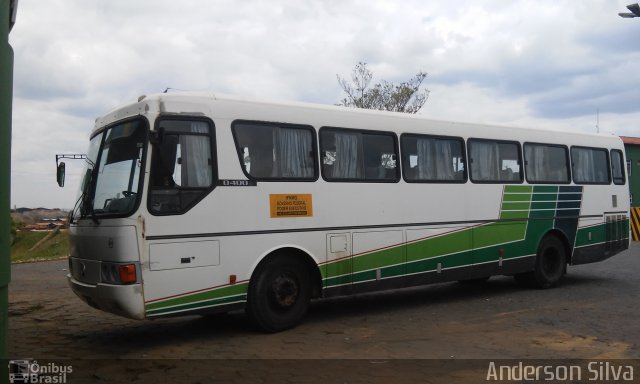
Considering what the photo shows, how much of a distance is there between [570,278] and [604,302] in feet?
11.5

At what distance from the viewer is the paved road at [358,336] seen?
6477mm

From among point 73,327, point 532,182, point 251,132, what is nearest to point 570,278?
point 532,182

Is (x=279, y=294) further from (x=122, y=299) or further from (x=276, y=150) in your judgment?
(x=122, y=299)

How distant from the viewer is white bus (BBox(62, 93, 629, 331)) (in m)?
7.26

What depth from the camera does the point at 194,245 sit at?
744cm

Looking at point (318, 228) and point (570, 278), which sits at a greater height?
point (318, 228)

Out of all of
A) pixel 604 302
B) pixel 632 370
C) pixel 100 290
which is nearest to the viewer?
pixel 632 370

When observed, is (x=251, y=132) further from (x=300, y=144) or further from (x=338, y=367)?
(x=338, y=367)

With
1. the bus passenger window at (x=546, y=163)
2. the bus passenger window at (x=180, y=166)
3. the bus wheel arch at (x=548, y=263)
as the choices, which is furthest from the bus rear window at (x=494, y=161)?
the bus passenger window at (x=180, y=166)

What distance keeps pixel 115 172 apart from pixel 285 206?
7.26ft

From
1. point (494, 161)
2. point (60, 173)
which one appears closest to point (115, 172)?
point (60, 173)

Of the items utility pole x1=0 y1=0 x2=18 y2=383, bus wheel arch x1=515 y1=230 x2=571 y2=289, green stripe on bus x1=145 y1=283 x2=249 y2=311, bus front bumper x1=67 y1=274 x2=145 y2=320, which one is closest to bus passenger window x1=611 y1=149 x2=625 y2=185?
bus wheel arch x1=515 y1=230 x2=571 y2=289

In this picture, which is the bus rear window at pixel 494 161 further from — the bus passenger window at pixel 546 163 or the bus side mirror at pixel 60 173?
the bus side mirror at pixel 60 173

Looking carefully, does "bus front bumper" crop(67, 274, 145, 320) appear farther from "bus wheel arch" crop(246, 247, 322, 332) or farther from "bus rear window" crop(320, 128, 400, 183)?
"bus rear window" crop(320, 128, 400, 183)
